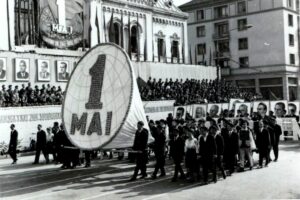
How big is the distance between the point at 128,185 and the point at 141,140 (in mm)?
1638

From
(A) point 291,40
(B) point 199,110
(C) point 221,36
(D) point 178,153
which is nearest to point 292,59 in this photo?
(A) point 291,40

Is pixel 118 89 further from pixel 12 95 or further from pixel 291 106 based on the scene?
pixel 291 106

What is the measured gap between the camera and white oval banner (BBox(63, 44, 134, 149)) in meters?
13.4

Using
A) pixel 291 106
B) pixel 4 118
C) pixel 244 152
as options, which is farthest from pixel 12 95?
pixel 291 106

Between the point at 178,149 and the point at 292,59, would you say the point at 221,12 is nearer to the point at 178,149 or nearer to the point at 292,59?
the point at 292,59

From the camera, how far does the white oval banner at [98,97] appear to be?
13430 millimetres

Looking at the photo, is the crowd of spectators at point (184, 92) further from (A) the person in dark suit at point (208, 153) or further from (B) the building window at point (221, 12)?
(B) the building window at point (221, 12)

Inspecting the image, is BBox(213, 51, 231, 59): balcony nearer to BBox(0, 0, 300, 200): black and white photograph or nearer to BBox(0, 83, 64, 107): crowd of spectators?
BBox(0, 0, 300, 200): black and white photograph

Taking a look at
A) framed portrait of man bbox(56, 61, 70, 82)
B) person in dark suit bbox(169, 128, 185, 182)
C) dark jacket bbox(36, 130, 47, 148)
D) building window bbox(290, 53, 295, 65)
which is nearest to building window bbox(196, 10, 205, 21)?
building window bbox(290, 53, 295, 65)

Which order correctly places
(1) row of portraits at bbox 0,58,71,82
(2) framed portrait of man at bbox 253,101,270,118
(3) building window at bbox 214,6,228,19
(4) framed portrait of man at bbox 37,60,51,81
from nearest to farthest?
1. (1) row of portraits at bbox 0,58,71,82
2. (4) framed portrait of man at bbox 37,60,51,81
3. (2) framed portrait of man at bbox 253,101,270,118
4. (3) building window at bbox 214,6,228,19

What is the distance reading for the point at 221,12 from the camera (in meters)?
58.4

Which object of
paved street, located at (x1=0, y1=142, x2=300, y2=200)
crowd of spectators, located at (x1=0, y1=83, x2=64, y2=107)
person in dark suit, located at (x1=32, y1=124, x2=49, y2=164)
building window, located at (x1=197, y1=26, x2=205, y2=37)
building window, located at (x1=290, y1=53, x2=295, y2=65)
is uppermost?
building window, located at (x1=197, y1=26, x2=205, y2=37)

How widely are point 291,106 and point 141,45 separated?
735 inches

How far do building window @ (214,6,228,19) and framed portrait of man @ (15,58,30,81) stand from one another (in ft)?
128
